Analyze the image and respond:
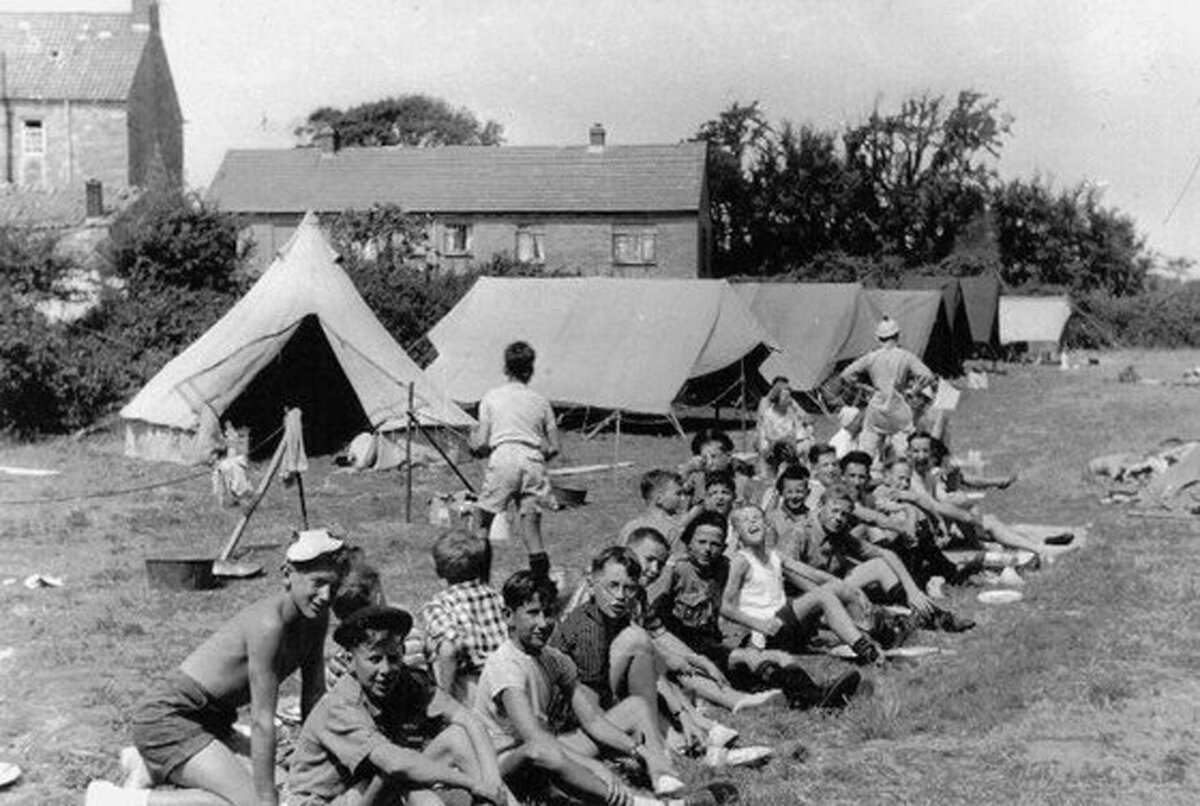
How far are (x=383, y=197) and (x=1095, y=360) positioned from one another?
23132 mm

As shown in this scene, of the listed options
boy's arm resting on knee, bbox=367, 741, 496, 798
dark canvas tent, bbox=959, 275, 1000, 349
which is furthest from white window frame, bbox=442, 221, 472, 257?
boy's arm resting on knee, bbox=367, 741, 496, 798

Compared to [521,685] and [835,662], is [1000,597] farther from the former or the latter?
[521,685]

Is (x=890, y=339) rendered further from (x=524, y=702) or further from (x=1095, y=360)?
(x=1095, y=360)

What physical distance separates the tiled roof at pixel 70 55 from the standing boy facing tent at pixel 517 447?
37777 mm

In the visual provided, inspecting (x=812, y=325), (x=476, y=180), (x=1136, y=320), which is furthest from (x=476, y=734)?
(x=1136, y=320)

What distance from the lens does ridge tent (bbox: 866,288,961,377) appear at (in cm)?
3145

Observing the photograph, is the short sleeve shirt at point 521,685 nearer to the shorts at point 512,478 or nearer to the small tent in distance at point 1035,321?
the shorts at point 512,478

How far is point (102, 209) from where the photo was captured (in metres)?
36.3

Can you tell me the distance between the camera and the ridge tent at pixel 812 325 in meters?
25.7

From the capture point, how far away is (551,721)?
5.96 m

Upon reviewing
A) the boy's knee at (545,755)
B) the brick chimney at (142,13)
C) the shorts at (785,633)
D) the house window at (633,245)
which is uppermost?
the brick chimney at (142,13)

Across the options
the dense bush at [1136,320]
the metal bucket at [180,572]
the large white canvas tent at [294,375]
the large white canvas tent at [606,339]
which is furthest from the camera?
the dense bush at [1136,320]

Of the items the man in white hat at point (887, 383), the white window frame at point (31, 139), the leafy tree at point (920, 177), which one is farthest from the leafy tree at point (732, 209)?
the man in white hat at point (887, 383)

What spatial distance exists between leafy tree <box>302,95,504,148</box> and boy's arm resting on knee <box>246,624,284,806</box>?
212 ft
